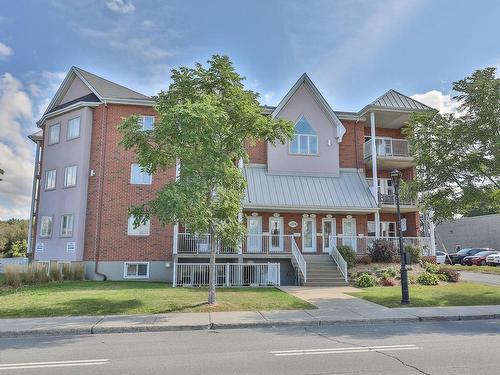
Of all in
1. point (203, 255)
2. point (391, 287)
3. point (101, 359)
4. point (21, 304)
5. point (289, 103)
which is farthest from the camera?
point (289, 103)

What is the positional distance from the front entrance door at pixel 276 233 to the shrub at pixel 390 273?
5.77 m

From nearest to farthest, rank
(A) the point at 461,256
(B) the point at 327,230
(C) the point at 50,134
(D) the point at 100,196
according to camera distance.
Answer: (D) the point at 100,196 → (B) the point at 327,230 → (C) the point at 50,134 → (A) the point at 461,256

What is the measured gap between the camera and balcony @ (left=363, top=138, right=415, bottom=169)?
26.3 m

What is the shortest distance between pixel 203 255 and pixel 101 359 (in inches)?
550

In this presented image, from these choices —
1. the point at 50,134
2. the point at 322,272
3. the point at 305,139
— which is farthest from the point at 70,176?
the point at 322,272

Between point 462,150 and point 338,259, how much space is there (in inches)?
319

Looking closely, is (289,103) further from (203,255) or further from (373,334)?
(373,334)

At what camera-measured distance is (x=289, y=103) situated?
2592 cm

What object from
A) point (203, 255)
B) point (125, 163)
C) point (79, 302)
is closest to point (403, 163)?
point (203, 255)

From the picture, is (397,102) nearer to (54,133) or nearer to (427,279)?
(427,279)

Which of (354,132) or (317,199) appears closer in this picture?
(317,199)

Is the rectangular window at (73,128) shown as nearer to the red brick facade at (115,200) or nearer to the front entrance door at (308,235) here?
the red brick facade at (115,200)

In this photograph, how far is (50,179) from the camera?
26094 millimetres

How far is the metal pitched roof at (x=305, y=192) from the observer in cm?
2344
